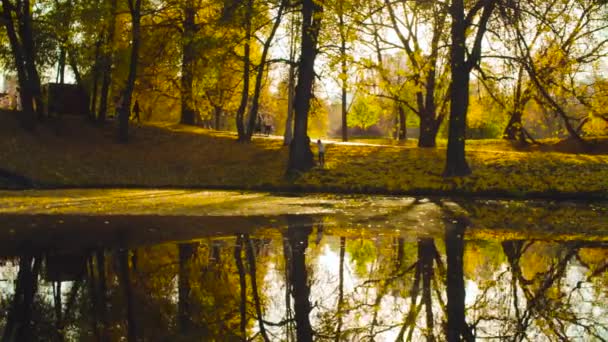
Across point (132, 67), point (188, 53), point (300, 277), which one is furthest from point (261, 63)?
point (300, 277)

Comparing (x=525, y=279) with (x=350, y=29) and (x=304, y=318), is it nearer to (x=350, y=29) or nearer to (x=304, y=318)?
(x=304, y=318)

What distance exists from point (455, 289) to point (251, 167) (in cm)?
2263

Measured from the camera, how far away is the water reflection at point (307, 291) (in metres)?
7.41

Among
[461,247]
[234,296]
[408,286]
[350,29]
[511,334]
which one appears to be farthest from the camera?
[350,29]

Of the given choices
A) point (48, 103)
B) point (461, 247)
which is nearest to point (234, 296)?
Result: point (461, 247)

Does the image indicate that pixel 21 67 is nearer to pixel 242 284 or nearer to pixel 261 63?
pixel 261 63

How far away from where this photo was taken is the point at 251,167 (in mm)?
31328

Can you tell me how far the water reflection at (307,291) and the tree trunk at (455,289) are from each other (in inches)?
1.3

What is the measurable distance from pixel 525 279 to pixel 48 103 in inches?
1328

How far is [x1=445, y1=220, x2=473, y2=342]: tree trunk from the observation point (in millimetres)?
7367

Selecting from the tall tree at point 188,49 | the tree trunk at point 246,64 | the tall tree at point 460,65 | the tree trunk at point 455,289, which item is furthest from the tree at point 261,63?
the tree trunk at point 455,289

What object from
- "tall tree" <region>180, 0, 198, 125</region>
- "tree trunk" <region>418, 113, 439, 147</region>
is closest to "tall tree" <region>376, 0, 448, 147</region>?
"tree trunk" <region>418, 113, 439, 147</region>

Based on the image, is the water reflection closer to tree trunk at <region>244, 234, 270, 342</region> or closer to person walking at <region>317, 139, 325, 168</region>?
tree trunk at <region>244, 234, 270, 342</region>

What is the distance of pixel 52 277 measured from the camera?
9.83 metres
